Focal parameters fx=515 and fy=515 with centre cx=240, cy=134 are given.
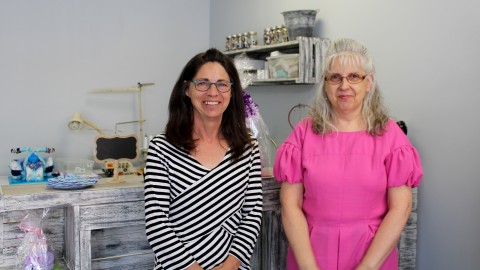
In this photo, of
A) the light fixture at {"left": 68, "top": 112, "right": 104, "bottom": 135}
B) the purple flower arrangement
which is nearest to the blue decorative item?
the light fixture at {"left": 68, "top": 112, "right": 104, "bottom": 135}

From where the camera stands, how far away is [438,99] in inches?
88.1

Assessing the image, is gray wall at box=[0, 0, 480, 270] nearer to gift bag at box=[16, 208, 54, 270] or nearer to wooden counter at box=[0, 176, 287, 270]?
wooden counter at box=[0, 176, 287, 270]

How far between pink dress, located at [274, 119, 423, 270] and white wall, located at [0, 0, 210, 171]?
271 cm

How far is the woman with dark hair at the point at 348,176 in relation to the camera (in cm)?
162

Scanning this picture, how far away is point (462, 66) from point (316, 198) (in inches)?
37.5

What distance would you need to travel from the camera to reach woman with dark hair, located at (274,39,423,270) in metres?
1.62

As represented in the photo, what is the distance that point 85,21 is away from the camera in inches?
157

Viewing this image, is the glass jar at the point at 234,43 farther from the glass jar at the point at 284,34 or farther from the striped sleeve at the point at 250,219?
the striped sleeve at the point at 250,219

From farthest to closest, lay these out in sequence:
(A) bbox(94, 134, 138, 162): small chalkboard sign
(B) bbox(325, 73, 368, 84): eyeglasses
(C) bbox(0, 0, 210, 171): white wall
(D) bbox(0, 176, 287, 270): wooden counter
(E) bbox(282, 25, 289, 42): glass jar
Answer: (C) bbox(0, 0, 210, 171): white wall
(E) bbox(282, 25, 289, 42): glass jar
(A) bbox(94, 134, 138, 162): small chalkboard sign
(D) bbox(0, 176, 287, 270): wooden counter
(B) bbox(325, 73, 368, 84): eyeglasses

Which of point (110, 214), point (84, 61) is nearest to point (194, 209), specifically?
point (110, 214)

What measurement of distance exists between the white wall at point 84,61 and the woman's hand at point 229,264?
8.82 feet

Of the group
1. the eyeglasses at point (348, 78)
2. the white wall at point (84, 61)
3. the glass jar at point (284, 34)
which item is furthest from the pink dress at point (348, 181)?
the white wall at point (84, 61)

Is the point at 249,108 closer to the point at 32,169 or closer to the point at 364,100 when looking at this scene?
the point at 364,100

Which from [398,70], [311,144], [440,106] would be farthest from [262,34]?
[311,144]
